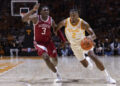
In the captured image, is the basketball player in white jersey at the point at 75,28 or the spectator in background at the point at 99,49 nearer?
the basketball player in white jersey at the point at 75,28

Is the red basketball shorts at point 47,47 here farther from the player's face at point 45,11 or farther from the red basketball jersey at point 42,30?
the player's face at point 45,11

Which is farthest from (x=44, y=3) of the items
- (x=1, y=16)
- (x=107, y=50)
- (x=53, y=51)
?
(x=53, y=51)

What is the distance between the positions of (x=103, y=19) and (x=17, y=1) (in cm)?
971

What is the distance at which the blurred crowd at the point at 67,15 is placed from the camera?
688 inches

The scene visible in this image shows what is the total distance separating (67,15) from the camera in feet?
64.6

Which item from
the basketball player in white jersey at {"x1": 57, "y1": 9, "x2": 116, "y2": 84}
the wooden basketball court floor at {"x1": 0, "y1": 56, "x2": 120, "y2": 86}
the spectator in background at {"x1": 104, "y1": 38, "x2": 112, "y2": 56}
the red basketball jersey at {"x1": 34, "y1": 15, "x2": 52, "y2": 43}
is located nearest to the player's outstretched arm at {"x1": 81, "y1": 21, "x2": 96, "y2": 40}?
the basketball player in white jersey at {"x1": 57, "y1": 9, "x2": 116, "y2": 84}

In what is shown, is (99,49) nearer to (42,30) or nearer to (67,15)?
(67,15)

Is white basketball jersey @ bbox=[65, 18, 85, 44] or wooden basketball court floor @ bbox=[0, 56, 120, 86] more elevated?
white basketball jersey @ bbox=[65, 18, 85, 44]

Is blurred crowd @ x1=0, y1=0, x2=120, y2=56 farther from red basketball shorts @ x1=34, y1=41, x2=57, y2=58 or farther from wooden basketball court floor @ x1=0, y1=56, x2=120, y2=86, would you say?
red basketball shorts @ x1=34, y1=41, x2=57, y2=58

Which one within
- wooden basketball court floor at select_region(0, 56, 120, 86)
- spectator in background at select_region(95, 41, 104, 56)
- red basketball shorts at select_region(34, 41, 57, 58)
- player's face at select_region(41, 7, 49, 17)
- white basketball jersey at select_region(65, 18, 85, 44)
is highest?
player's face at select_region(41, 7, 49, 17)

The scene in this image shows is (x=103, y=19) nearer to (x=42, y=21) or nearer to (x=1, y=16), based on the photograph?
(x=1, y=16)

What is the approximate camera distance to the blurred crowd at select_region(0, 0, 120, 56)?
17467mm

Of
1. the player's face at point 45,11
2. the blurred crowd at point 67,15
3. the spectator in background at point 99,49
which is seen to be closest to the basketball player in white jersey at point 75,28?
the player's face at point 45,11

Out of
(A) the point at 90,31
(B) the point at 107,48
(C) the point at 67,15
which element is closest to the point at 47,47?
(A) the point at 90,31
